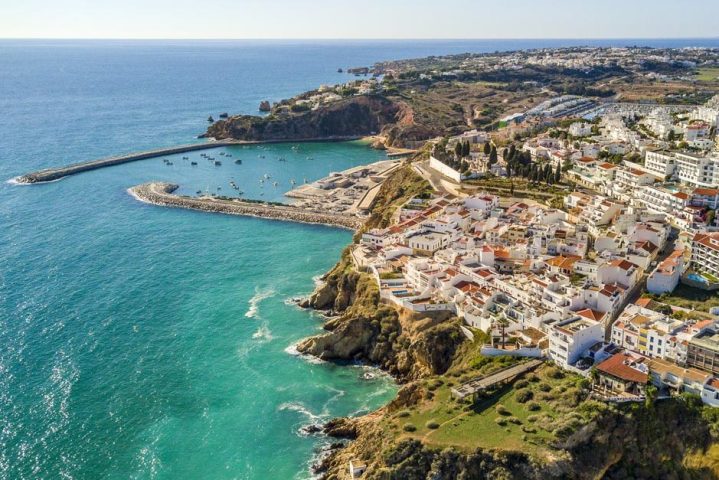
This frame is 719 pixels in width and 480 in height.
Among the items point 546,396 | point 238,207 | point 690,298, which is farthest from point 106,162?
point 690,298

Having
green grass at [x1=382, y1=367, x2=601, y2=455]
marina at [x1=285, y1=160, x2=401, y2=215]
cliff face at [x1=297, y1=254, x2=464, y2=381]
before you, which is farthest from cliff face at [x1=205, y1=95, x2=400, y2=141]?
green grass at [x1=382, y1=367, x2=601, y2=455]

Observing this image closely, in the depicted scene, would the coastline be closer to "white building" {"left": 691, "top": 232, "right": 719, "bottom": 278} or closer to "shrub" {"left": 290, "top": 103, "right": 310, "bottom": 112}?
"shrub" {"left": 290, "top": 103, "right": 310, "bottom": 112}

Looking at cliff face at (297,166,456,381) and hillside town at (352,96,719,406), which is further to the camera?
cliff face at (297,166,456,381)

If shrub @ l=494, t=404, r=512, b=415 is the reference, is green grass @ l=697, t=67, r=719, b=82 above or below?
above

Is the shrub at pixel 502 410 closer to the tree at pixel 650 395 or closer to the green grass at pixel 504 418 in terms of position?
the green grass at pixel 504 418

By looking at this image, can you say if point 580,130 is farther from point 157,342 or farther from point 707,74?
point 707,74

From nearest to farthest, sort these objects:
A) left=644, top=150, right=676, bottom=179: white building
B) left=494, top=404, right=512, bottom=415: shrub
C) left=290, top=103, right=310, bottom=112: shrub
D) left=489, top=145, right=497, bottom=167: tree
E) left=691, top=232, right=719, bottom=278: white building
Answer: left=494, top=404, right=512, bottom=415: shrub < left=691, top=232, right=719, bottom=278: white building < left=644, top=150, right=676, bottom=179: white building < left=489, top=145, right=497, bottom=167: tree < left=290, top=103, right=310, bottom=112: shrub

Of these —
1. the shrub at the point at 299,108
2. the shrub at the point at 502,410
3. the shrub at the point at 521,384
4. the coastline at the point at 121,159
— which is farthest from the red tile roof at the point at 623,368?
Answer: the shrub at the point at 299,108
